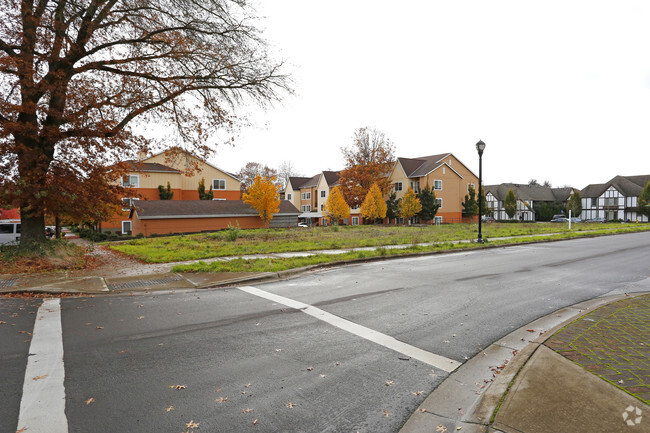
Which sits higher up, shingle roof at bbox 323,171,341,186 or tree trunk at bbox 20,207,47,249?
shingle roof at bbox 323,171,341,186

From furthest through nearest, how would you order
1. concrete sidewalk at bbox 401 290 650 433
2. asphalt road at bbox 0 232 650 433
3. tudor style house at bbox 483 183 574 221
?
tudor style house at bbox 483 183 574 221, asphalt road at bbox 0 232 650 433, concrete sidewalk at bbox 401 290 650 433

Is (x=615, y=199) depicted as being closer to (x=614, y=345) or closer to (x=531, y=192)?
(x=531, y=192)

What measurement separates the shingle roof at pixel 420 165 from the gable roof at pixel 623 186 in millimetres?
42223

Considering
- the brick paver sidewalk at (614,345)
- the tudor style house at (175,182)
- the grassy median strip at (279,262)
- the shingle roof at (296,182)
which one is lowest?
the grassy median strip at (279,262)

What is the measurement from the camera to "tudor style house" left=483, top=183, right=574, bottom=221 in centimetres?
8275

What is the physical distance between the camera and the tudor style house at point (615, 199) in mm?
71062

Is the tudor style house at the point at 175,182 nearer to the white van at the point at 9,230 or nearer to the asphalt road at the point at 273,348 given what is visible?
the white van at the point at 9,230

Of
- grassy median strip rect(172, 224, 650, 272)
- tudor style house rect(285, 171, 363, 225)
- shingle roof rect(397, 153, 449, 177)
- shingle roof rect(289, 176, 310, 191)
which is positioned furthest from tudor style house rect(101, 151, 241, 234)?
grassy median strip rect(172, 224, 650, 272)

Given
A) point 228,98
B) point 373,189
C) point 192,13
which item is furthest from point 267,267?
point 373,189

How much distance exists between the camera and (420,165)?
62.3m

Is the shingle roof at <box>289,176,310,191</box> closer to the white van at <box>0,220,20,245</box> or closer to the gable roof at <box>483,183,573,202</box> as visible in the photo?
the gable roof at <box>483,183,573,202</box>

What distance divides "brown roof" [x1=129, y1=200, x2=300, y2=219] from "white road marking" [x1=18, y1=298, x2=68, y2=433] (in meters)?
36.3

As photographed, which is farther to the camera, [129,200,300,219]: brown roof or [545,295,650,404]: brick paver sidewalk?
[129,200,300,219]: brown roof

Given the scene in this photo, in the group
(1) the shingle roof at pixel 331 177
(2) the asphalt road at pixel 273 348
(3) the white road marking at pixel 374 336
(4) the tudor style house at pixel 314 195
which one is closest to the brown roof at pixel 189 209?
(4) the tudor style house at pixel 314 195
